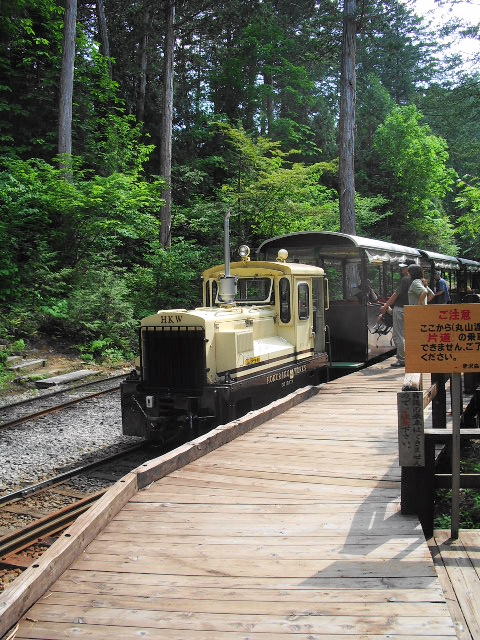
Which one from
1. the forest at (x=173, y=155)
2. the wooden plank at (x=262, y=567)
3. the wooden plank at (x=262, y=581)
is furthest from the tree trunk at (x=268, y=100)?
the wooden plank at (x=262, y=581)

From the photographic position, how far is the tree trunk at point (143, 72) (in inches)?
1030

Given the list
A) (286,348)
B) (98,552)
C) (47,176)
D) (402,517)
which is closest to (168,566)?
(98,552)

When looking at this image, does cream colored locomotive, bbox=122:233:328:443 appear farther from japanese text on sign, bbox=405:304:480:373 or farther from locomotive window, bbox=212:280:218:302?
japanese text on sign, bbox=405:304:480:373

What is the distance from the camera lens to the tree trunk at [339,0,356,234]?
1742 centimetres

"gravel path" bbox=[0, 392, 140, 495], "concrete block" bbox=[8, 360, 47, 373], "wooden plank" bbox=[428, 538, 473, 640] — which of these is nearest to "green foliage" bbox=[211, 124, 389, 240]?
"concrete block" bbox=[8, 360, 47, 373]

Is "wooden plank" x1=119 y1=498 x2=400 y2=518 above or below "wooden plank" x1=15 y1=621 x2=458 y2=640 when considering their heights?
above

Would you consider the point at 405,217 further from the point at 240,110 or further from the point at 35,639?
the point at 35,639

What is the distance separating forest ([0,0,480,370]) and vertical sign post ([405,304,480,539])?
962cm

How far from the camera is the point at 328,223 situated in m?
20.9

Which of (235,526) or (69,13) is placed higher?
(69,13)

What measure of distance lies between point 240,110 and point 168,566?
1087 inches

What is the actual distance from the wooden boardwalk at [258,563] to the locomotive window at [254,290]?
13.2ft

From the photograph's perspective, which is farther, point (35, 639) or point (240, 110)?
point (240, 110)

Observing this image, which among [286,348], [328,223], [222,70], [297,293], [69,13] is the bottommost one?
[286,348]
